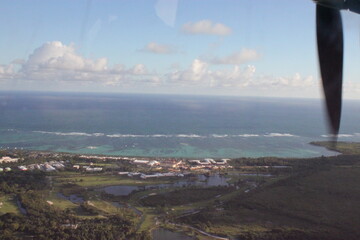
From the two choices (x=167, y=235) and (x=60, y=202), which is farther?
(x=60, y=202)

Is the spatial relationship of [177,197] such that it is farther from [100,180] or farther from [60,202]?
[100,180]

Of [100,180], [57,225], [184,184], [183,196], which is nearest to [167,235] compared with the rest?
[57,225]

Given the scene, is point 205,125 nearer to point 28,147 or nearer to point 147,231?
point 28,147

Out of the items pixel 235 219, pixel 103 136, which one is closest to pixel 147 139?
pixel 103 136

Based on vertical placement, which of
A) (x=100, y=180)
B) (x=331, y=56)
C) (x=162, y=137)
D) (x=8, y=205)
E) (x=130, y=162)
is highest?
(x=331, y=56)

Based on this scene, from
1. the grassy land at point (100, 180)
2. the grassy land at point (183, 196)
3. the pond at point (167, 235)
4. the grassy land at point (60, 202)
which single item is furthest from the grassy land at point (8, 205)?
the pond at point (167, 235)

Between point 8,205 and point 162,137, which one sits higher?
point 162,137

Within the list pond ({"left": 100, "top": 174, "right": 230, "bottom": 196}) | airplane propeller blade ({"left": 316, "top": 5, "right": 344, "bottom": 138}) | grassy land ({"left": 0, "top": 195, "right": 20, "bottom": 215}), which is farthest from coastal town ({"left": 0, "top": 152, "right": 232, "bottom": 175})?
airplane propeller blade ({"left": 316, "top": 5, "right": 344, "bottom": 138})
